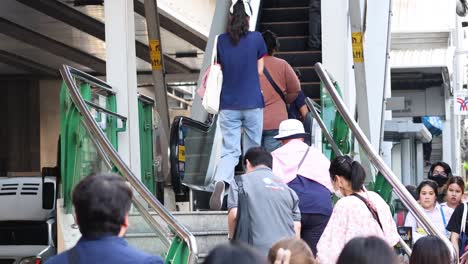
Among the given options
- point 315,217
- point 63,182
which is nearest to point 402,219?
point 315,217

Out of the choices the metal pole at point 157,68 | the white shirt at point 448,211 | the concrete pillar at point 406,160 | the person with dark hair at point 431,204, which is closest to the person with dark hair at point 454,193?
the white shirt at point 448,211

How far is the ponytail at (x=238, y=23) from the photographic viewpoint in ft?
32.3

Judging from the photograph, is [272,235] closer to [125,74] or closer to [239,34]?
[239,34]

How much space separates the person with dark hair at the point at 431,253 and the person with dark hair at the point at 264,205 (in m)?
2.16

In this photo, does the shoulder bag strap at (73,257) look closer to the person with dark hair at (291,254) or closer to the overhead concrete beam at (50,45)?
the person with dark hair at (291,254)

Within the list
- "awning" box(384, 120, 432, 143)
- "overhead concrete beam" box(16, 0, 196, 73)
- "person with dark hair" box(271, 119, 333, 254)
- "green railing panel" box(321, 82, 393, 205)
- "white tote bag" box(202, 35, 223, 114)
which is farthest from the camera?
"overhead concrete beam" box(16, 0, 196, 73)

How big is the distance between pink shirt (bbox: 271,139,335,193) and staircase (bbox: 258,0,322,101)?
19.5 feet

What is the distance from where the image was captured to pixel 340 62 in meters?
12.1

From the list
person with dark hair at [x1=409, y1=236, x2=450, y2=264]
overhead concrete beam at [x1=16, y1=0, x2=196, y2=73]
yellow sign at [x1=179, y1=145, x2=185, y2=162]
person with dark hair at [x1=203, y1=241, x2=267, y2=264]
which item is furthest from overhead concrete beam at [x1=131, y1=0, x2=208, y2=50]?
person with dark hair at [x1=203, y1=241, x2=267, y2=264]

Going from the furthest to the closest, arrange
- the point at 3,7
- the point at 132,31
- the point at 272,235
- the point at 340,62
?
the point at 3,7, the point at 132,31, the point at 340,62, the point at 272,235

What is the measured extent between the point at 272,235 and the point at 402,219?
2.32 meters

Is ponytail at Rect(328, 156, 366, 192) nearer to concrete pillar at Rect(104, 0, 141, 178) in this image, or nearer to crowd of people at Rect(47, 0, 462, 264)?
crowd of people at Rect(47, 0, 462, 264)

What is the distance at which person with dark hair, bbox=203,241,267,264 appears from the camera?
3.23 metres

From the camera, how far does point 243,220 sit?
756 cm
